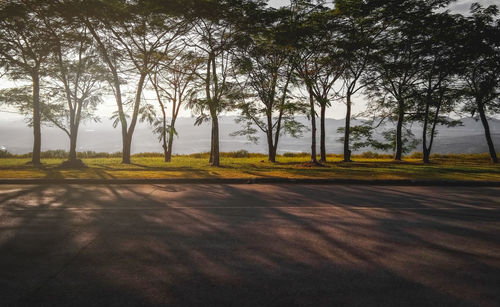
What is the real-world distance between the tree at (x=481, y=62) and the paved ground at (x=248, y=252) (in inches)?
783

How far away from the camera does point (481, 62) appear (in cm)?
2441

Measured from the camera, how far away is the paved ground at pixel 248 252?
10.2 feet

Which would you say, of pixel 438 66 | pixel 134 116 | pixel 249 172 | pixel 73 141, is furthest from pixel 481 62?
pixel 73 141

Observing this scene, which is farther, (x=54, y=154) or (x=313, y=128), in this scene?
(x=54, y=154)

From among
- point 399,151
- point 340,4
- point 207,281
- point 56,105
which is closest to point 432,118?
point 399,151

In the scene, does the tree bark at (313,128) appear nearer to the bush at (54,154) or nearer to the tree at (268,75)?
the tree at (268,75)

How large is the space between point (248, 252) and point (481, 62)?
28.9m

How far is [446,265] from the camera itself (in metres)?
3.88

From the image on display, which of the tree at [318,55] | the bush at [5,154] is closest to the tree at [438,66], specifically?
the tree at [318,55]

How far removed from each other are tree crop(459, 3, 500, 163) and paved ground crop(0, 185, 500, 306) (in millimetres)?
19879

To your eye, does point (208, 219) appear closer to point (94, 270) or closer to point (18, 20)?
point (94, 270)

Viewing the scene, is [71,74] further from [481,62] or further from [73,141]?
[481,62]

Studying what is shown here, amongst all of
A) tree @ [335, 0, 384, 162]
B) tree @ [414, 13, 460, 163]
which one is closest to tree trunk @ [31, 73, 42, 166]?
tree @ [335, 0, 384, 162]

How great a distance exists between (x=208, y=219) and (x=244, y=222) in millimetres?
766
